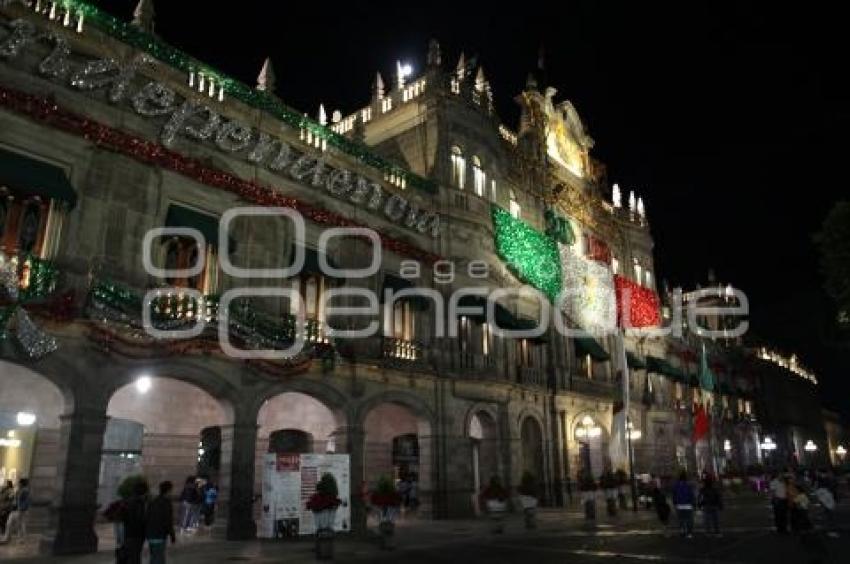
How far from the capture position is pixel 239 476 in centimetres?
1752

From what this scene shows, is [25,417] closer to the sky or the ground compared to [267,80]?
closer to the ground

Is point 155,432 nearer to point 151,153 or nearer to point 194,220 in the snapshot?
point 194,220

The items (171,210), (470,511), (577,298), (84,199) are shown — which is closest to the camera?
(84,199)

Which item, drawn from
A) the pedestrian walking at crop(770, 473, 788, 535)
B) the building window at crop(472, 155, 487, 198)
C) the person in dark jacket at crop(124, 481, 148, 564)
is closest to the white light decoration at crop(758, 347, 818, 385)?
the building window at crop(472, 155, 487, 198)

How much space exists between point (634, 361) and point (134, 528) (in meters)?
30.5

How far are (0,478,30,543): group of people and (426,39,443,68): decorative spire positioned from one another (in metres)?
20.1

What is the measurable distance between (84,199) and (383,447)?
555 inches

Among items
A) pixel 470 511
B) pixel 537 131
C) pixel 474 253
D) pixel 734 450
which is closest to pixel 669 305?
pixel 734 450

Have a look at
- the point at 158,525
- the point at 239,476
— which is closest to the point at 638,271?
the point at 239,476

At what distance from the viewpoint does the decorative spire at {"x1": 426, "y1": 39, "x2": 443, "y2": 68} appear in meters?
27.5

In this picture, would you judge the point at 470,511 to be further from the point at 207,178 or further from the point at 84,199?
the point at 84,199

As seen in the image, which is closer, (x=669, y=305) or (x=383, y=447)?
(x=383, y=447)

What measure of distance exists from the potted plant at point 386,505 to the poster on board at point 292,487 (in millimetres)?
1504

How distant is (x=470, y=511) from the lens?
78.5 ft
